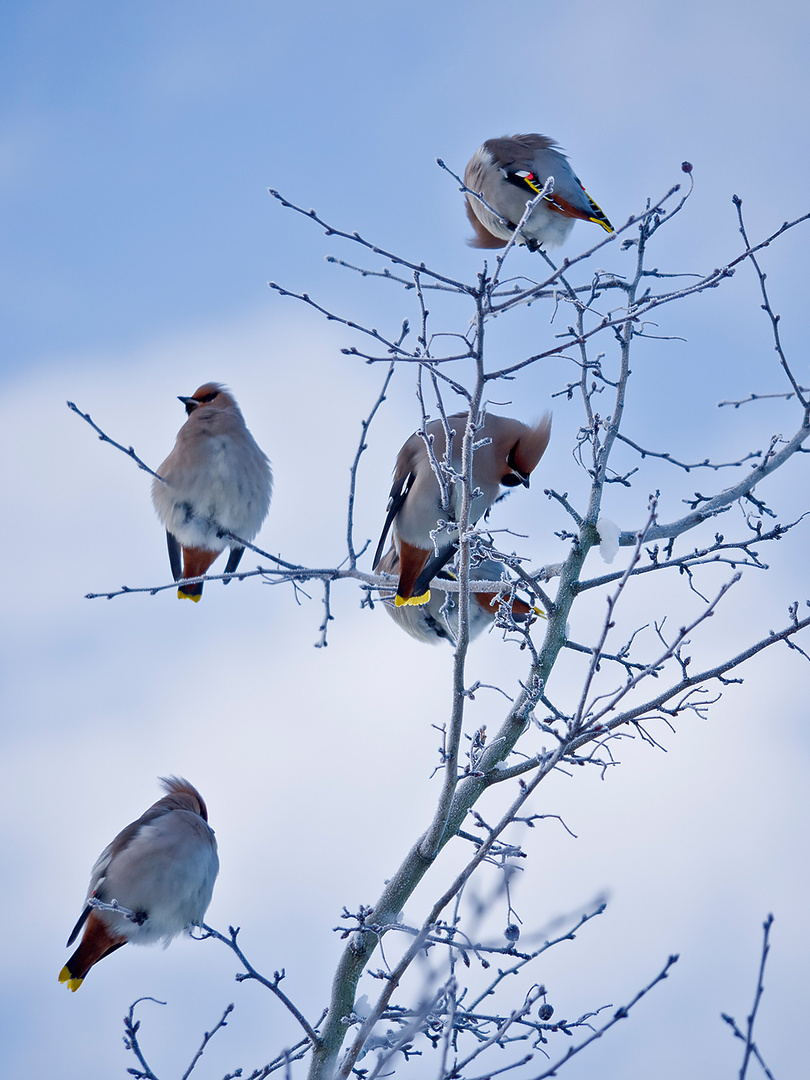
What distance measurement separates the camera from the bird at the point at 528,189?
19.1ft

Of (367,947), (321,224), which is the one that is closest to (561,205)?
(321,224)

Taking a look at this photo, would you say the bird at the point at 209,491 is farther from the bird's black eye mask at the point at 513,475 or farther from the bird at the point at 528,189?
the bird at the point at 528,189

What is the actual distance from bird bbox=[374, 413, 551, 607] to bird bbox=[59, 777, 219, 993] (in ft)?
4.81

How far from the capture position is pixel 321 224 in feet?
9.71

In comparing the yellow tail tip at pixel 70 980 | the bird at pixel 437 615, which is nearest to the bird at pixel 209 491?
the bird at pixel 437 615

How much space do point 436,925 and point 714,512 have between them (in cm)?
184

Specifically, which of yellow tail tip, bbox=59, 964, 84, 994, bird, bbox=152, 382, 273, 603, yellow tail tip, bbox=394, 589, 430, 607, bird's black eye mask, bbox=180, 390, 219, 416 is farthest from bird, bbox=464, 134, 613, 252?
yellow tail tip, bbox=59, 964, 84, 994

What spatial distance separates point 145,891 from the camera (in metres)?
4.40

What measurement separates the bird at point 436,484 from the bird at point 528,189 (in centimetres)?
167

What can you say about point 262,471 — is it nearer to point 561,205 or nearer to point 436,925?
point 561,205

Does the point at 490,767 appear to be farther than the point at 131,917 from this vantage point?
No

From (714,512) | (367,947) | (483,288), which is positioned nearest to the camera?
(483,288)

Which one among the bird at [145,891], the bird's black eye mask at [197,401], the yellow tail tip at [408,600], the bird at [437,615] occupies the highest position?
the bird's black eye mask at [197,401]

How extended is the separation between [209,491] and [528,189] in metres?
2.56
